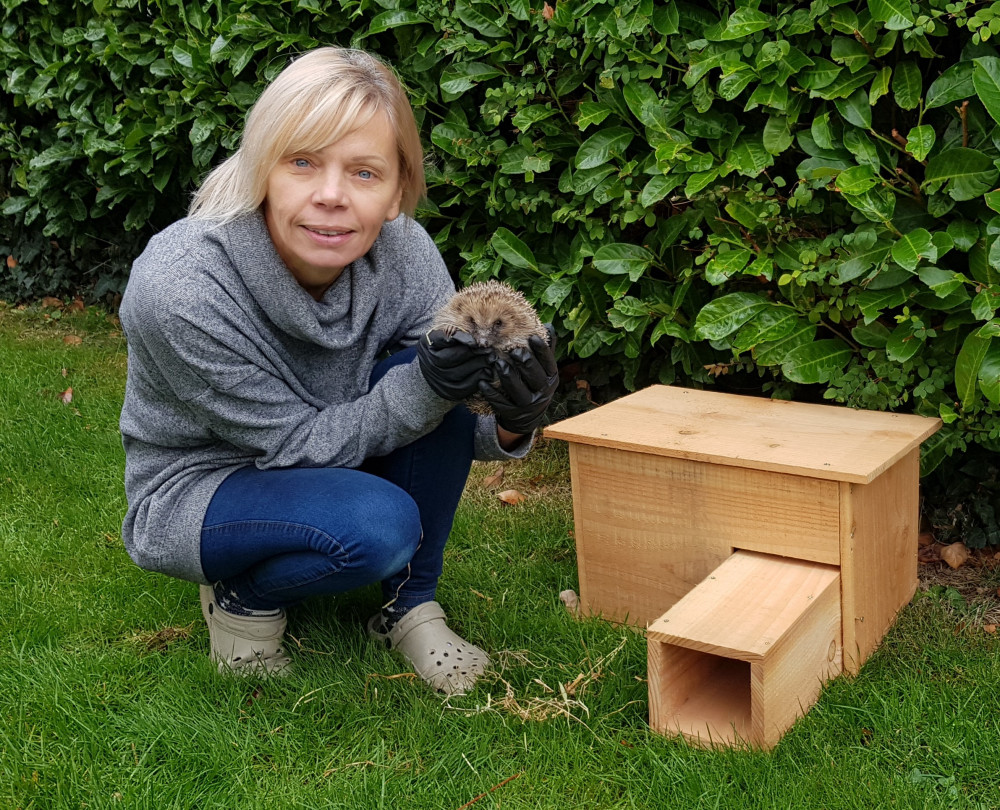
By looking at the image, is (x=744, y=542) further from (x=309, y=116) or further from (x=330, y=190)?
(x=309, y=116)

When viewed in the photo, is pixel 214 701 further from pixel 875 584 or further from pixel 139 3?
pixel 139 3

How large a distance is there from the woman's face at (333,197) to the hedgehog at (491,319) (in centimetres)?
27

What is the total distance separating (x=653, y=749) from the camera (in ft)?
7.34

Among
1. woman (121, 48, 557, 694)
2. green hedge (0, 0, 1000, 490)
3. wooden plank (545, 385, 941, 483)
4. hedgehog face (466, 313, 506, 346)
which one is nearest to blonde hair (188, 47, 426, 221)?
woman (121, 48, 557, 694)

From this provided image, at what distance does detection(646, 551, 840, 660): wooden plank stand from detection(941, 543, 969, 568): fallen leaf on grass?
0.88m

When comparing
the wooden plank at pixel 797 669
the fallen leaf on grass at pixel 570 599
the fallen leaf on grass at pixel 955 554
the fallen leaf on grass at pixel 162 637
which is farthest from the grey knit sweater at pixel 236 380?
the fallen leaf on grass at pixel 955 554

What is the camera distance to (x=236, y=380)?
7.75ft

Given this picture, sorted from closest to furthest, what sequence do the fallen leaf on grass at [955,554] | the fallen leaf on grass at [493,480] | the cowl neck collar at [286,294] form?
the cowl neck collar at [286,294]
the fallen leaf on grass at [955,554]
the fallen leaf on grass at [493,480]

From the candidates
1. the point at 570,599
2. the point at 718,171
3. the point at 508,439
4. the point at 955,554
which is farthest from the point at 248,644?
the point at 955,554

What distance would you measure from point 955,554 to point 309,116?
2277mm

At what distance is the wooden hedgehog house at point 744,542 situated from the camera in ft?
7.50

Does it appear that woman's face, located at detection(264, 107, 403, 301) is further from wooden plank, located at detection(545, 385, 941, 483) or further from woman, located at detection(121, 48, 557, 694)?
wooden plank, located at detection(545, 385, 941, 483)

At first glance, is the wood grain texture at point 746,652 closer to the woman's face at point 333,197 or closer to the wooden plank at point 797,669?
the wooden plank at point 797,669

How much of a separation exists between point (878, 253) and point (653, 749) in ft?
4.95
